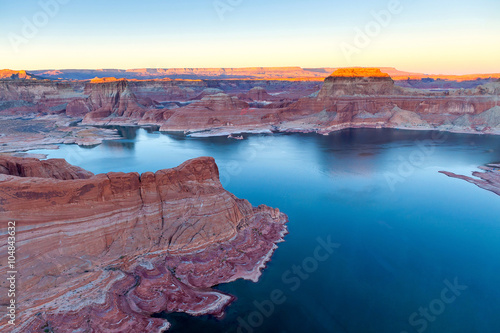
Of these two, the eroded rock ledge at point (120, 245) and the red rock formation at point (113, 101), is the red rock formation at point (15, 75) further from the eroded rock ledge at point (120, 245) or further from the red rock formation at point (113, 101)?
the eroded rock ledge at point (120, 245)

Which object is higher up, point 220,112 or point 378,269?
point 220,112

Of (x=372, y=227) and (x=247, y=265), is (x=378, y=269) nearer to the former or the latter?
(x=372, y=227)

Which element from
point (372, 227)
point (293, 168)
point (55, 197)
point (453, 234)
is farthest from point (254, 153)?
point (55, 197)

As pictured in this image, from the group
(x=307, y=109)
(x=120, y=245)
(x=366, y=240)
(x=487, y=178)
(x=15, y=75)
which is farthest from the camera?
(x=15, y=75)

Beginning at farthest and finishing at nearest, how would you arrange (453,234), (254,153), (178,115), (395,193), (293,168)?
(178,115) → (254,153) → (293,168) → (395,193) → (453,234)

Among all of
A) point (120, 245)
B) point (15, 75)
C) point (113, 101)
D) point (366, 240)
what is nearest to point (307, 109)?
point (113, 101)

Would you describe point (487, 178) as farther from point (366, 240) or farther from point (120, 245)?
point (120, 245)

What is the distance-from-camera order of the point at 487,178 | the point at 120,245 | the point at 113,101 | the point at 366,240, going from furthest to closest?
1. the point at 113,101
2. the point at 487,178
3. the point at 366,240
4. the point at 120,245
